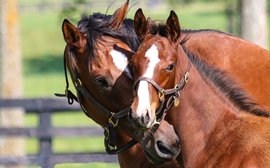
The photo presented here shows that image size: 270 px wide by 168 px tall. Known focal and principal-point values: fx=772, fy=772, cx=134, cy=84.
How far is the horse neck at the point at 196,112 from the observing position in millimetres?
5242

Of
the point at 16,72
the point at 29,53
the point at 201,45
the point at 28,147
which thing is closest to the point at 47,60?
the point at 29,53

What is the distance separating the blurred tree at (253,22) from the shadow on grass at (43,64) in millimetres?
23918

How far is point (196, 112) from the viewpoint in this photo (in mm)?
5316

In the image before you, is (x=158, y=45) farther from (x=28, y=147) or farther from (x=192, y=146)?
(x=28, y=147)

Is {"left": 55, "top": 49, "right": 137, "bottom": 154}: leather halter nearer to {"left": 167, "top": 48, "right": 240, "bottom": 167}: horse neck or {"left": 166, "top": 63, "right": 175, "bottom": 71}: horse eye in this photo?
{"left": 167, "top": 48, "right": 240, "bottom": 167}: horse neck

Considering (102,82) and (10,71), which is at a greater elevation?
(102,82)

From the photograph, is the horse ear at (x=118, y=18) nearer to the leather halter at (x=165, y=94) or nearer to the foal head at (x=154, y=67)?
the foal head at (x=154, y=67)

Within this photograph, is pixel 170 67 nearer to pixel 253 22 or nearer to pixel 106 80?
pixel 106 80

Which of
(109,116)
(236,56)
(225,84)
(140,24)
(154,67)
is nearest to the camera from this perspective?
(154,67)

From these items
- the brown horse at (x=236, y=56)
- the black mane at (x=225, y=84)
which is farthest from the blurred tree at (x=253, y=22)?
the black mane at (x=225, y=84)

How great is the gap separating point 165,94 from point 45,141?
4.61 meters

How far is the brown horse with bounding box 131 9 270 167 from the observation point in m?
4.99

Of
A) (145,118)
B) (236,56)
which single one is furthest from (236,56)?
(145,118)

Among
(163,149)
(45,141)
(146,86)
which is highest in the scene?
(146,86)
